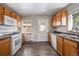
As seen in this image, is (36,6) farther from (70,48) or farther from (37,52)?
(70,48)

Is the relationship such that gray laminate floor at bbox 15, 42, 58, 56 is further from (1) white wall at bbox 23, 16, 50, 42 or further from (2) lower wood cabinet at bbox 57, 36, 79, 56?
(1) white wall at bbox 23, 16, 50, 42

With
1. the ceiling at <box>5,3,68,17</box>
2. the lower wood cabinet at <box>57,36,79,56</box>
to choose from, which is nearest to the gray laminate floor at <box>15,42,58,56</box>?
the lower wood cabinet at <box>57,36,79,56</box>

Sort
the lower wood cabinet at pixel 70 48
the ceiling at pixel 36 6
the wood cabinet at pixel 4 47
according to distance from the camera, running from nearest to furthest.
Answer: the lower wood cabinet at pixel 70 48 < the wood cabinet at pixel 4 47 < the ceiling at pixel 36 6

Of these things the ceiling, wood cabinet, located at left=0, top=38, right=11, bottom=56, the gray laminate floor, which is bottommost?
the gray laminate floor

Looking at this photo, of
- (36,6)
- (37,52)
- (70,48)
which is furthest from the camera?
(36,6)

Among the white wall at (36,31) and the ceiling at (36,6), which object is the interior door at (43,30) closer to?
the white wall at (36,31)

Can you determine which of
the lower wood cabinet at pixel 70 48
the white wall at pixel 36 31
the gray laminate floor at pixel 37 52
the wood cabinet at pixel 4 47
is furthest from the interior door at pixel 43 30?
the wood cabinet at pixel 4 47

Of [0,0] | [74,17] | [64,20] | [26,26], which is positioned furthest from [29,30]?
[0,0]

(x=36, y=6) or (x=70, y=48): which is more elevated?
(x=36, y=6)

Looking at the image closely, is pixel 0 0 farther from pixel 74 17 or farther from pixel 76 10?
pixel 74 17

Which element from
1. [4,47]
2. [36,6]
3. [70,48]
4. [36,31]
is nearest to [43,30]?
[36,31]

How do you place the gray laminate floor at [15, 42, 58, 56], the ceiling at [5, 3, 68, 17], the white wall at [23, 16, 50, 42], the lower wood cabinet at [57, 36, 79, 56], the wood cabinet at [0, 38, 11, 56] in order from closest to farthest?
the lower wood cabinet at [57, 36, 79, 56] → the wood cabinet at [0, 38, 11, 56] → the gray laminate floor at [15, 42, 58, 56] → the ceiling at [5, 3, 68, 17] → the white wall at [23, 16, 50, 42]

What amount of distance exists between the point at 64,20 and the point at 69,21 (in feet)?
0.78

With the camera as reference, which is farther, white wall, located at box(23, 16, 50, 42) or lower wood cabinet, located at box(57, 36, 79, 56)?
white wall, located at box(23, 16, 50, 42)
